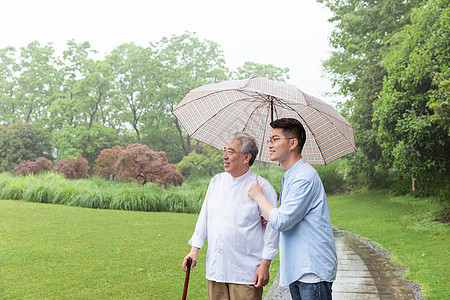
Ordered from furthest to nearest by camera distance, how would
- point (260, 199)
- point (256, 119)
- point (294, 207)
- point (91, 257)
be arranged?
point (91, 257) → point (256, 119) → point (260, 199) → point (294, 207)

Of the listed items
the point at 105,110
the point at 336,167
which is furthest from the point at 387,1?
the point at 105,110

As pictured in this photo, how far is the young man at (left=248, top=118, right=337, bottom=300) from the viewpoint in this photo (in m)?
1.90

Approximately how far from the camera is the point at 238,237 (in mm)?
2361

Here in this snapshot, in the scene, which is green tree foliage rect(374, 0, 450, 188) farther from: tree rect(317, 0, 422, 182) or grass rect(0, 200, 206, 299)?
grass rect(0, 200, 206, 299)

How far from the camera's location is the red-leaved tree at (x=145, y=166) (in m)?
14.4

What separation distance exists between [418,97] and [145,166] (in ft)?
30.9

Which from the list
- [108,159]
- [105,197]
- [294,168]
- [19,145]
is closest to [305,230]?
[294,168]

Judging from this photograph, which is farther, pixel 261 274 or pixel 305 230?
pixel 261 274

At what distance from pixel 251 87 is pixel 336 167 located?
22.3 metres

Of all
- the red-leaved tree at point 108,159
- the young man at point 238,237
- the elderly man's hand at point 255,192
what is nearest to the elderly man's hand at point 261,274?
the young man at point 238,237

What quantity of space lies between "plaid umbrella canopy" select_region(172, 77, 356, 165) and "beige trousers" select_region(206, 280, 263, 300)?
100 cm

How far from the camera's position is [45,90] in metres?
33.3

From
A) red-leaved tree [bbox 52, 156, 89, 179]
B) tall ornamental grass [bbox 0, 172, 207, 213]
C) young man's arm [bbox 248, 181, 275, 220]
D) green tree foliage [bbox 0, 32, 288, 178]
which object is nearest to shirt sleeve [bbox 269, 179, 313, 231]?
young man's arm [bbox 248, 181, 275, 220]

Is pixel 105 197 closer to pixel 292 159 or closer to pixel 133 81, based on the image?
pixel 292 159
